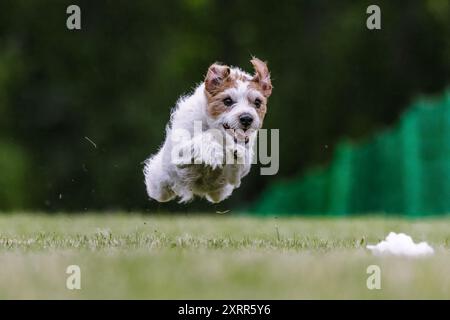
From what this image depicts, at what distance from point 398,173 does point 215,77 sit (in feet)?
22.8

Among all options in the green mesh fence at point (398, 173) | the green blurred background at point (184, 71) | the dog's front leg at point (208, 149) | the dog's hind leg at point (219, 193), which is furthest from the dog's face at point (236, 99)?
the green blurred background at point (184, 71)

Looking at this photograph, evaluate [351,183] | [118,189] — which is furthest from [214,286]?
[118,189]

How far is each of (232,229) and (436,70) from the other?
18.9 m

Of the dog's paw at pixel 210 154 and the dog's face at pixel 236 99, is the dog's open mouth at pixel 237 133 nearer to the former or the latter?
the dog's face at pixel 236 99

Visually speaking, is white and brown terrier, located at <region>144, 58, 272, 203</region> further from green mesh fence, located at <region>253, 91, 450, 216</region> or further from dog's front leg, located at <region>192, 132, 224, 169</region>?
green mesh fence, located at <region>253, 91, 450, 216</region>

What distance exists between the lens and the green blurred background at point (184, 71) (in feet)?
81.6

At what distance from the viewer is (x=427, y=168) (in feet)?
44.2

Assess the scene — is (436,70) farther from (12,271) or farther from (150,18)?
(12,271)

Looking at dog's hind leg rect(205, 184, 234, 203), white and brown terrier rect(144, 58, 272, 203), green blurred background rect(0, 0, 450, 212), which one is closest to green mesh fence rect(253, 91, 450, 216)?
dog's hind leg rect(205, 184, 234, 203)

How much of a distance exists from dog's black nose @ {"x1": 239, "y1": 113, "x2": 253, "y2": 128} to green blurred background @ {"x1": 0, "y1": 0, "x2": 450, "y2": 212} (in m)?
16.4

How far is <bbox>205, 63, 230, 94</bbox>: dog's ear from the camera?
7.52 metres

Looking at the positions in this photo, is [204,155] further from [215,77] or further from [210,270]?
[210,270]

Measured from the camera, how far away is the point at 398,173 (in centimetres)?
1400

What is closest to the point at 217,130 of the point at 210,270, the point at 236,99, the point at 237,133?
the point at 237,133
